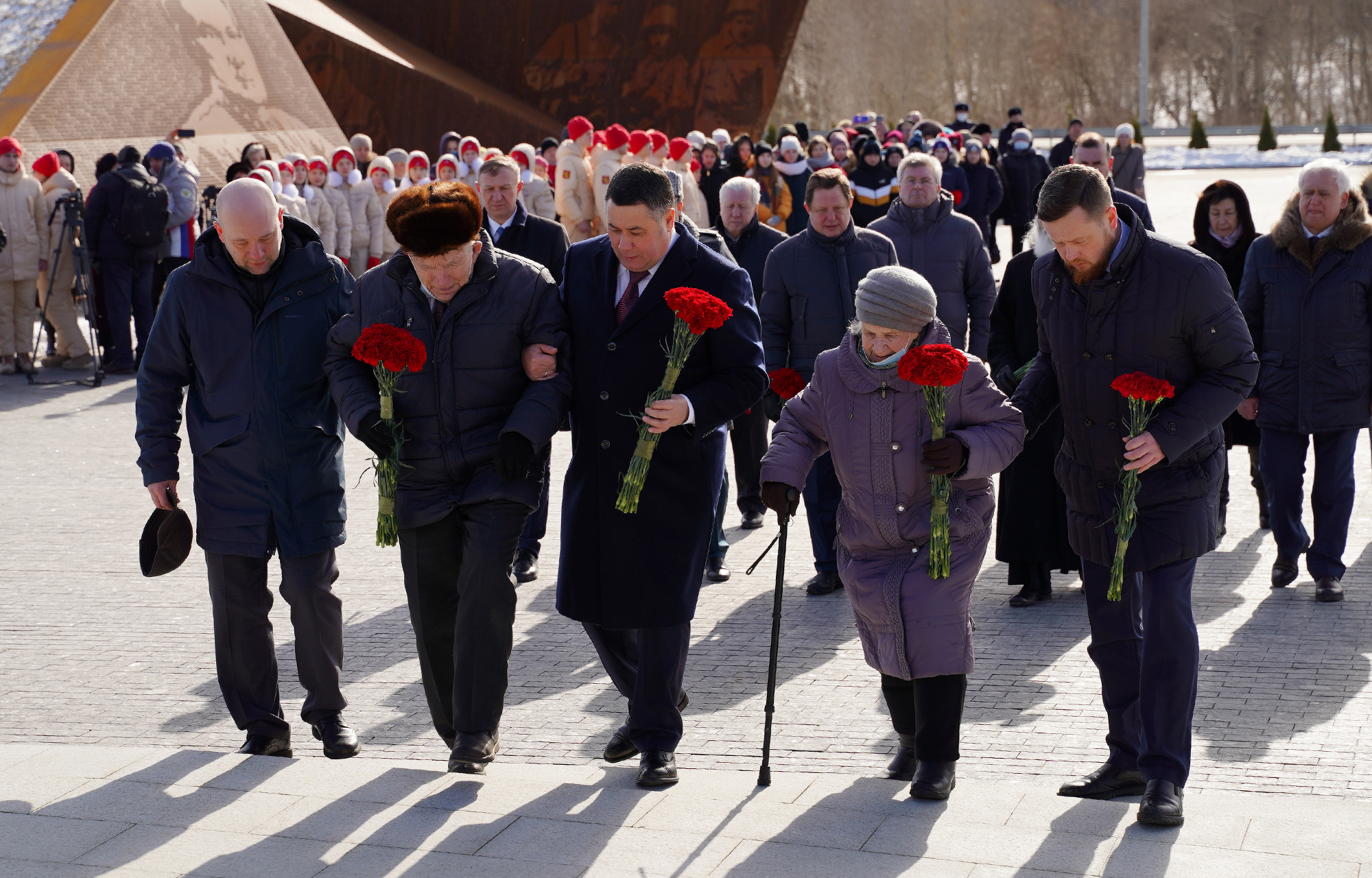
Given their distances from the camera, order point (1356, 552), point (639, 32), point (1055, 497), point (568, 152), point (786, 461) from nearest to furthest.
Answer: point (786, 461)
point (1055, 497)
point (1356, 552)
point (568, 152)
point (639, 32)

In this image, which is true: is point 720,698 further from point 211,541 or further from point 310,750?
point 211,541

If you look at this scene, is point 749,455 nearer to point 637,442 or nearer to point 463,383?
point 637,442

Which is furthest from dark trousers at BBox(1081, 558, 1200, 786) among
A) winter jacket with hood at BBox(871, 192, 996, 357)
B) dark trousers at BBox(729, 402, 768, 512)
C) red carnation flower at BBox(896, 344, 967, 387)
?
dark trousers at BBox(729, 402, 768, 512)

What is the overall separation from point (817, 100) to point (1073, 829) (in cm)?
5537

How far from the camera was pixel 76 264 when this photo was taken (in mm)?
13773

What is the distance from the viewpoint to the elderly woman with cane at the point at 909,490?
14.3 ft

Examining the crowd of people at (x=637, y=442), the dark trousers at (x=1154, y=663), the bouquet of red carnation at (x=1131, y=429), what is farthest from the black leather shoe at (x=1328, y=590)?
the bouquet of red carnation at (x=1131, y=429)

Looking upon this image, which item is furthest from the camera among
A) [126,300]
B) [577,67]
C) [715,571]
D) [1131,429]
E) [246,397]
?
[577,67]

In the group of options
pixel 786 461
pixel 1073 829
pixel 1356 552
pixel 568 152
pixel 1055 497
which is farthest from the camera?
pixel 568 152

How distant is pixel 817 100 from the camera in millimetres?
57656

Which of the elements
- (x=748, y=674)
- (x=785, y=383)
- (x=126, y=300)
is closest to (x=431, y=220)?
(x=785, y=383)

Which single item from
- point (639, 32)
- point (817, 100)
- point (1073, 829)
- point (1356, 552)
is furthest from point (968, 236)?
point (817, 100)

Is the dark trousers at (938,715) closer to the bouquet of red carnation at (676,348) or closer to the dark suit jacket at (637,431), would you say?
the dark suit jacket at (637,431)

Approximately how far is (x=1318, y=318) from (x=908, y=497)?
136 inches
